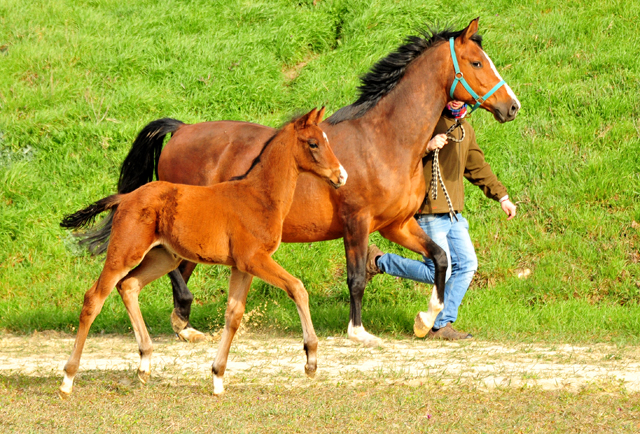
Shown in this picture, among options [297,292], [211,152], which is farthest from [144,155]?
[297,292]

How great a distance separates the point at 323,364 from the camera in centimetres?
555

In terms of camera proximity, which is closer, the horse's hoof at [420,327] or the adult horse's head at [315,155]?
the adult horse's head at [315,155]

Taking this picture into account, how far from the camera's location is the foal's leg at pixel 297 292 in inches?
181

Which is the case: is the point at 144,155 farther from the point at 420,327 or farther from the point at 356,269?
the point at 420,327

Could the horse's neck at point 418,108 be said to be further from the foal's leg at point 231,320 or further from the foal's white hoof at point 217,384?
the foal's white hoof at point 217,384

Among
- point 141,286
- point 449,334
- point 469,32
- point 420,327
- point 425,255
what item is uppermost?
point 469,32

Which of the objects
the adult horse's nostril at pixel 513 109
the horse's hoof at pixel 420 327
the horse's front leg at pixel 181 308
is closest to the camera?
the adult horse's nostril at pixel 513 109

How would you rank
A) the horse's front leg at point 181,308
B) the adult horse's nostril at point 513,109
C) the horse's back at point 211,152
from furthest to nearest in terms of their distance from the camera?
1. the horse's front leg at point 181,308
2. the horse's back at point 211,152
3. the adult horse's nostril at point 513,109

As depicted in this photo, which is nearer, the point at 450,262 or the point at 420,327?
the point at 420,327

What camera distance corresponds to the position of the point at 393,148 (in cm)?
640

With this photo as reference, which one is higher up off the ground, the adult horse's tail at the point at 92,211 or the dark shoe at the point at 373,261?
the adult horse's tail at the point at 92,211

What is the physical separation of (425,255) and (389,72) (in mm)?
1666

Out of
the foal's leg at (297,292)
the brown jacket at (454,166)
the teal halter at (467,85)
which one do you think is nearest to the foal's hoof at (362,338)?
the brown jacket at (454,166)

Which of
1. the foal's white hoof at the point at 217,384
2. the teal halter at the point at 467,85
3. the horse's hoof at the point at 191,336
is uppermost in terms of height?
the teal halter at the point at 467,85
